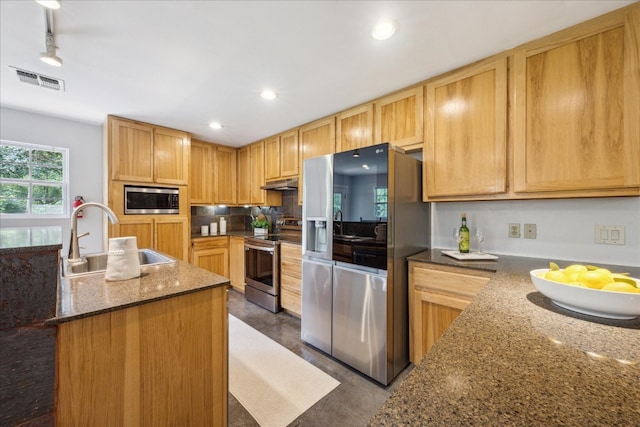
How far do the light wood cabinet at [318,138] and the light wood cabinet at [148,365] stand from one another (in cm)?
205

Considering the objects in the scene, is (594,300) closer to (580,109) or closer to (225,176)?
(580,109)

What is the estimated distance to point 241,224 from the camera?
4754 mm

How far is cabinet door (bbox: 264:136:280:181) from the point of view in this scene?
11.7ft

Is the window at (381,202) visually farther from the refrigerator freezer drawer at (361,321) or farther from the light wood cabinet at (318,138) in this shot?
the light wood cabinet at (318,138)

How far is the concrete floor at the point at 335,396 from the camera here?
5.01 feet

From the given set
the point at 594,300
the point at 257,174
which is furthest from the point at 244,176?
the point at 594,300

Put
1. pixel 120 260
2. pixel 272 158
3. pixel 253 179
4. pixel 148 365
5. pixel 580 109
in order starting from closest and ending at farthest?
pixel 148 365
pixel 120 260
pixel 580 109
pixel 272 158
pixel 253 179

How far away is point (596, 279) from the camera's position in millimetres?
850

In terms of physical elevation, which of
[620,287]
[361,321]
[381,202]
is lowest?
[361,321]

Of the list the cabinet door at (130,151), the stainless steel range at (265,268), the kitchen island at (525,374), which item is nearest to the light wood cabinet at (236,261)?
the stainless steel range at (265,268)

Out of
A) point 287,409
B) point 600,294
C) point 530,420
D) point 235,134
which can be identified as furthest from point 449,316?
point 235,134

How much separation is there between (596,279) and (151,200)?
3926 millimetres

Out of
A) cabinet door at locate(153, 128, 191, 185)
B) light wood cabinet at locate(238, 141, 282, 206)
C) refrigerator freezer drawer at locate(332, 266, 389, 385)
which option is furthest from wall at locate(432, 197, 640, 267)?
cabinet door at locate(153, 128, 191, 185)

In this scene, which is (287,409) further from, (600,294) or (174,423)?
(600,294)
